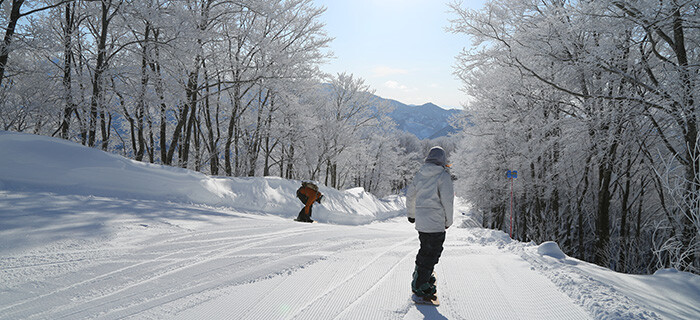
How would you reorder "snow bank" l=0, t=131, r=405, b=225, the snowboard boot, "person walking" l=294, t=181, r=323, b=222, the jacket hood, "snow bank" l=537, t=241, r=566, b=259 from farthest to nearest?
"person walking" l=294, t=181, r=323, b=222, "snow bank" l=0, t=131, r=405, b=225, "snow bank" l=537, t=241, r=566, b=259, the jacket hood, the snowboard boot

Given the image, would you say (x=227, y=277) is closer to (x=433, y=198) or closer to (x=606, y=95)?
(x=433, y=198)

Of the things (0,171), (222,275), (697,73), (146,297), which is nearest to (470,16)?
(697,73)

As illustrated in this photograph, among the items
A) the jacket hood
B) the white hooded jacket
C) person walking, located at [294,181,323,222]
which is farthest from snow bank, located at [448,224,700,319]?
person walking, located at [294,181,323,222]

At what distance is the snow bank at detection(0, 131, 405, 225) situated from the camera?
6480mm

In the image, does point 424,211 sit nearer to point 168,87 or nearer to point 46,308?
point 46,308

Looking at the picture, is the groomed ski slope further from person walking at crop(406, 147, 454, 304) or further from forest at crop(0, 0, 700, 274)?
forest at crop(0, 0, 700, 274)

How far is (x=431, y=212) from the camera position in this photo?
11.7ft

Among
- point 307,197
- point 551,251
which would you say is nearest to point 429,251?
point 551,251

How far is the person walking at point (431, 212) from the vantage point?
3.49m

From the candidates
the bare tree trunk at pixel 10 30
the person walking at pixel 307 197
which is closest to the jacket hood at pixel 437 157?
the person walking at pixel 307 197

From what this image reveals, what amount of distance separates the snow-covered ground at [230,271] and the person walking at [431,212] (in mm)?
328

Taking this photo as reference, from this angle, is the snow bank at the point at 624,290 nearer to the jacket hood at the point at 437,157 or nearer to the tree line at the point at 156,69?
the jacket hood at the point at 437,157

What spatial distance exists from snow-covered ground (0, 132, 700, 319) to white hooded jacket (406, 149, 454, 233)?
792 millimetres

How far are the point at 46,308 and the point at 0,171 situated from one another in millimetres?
5492
